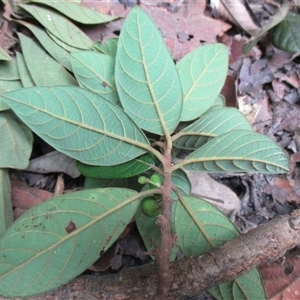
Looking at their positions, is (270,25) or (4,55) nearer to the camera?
(4,55)

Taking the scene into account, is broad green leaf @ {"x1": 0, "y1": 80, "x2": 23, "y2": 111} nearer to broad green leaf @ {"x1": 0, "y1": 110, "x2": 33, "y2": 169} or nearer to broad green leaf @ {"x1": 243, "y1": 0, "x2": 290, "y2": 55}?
broad green leaf @ {"x1": 0, "y1": 110, "x2": 33, "y2": 169}

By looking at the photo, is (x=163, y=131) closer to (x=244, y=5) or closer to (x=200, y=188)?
(x=200, y=188)

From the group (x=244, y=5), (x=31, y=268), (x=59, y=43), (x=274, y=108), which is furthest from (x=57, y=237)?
(x=244, y=5)

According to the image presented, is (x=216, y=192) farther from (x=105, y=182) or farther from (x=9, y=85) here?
(x=9, y=85)

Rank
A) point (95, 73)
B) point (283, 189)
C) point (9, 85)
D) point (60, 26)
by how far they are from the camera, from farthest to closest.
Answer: point (283, 189) → point (60, 26) → point (9, 85) → point (95, 73)

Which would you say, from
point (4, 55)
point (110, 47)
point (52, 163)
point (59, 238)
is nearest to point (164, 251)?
point (59, 238)

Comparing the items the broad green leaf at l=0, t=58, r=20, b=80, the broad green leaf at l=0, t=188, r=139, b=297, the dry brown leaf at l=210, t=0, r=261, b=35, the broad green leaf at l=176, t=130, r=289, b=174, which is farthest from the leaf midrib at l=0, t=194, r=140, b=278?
the dry brown leaf at l=210, t=0, r=261, b=35
